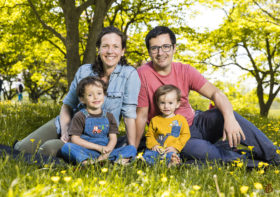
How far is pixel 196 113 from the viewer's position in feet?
11.9

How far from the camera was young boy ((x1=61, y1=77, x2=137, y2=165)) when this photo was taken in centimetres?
292

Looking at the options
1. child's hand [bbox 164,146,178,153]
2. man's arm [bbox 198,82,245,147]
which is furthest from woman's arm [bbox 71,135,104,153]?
man's arm [bbox 198,82,245,147]

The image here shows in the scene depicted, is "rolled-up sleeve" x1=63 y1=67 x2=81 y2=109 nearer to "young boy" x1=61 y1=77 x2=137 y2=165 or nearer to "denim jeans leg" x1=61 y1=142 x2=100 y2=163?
"young boy" x1=61 y1=77 x2=137 y2=165

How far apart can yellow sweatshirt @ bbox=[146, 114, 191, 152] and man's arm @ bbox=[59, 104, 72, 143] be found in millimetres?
1028

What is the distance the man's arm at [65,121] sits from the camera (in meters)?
3.27

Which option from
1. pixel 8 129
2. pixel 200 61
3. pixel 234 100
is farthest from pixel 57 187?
pixel 234 100

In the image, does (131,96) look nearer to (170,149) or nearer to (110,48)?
(110,48)

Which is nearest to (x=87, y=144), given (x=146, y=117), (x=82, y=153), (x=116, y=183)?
(x=82, y=153)

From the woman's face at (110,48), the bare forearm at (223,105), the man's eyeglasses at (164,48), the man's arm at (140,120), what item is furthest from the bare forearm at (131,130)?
the bare forearm at (223,105)

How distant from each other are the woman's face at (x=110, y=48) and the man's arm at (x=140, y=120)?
2.32 ft

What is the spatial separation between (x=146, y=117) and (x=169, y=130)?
1.30 feet

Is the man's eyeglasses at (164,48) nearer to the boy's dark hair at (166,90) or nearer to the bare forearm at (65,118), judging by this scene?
the boy's dark hair at (166,90)

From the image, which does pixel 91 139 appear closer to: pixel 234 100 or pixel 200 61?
pixel 200 61

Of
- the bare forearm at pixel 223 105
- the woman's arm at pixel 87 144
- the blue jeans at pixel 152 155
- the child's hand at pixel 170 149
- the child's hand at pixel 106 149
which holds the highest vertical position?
the bare forearm at pixel 223 105
